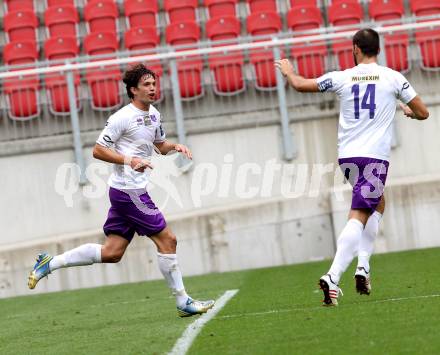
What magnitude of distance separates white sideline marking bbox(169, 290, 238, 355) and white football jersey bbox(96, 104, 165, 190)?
115 centimetres

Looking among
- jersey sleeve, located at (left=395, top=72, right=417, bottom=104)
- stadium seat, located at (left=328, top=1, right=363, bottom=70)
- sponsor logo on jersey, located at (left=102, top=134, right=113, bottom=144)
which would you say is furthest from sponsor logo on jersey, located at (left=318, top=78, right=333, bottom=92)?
stadium seat, located at (left=328, top=1, right=363, bottom=70)

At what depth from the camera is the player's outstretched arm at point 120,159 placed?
8.28m

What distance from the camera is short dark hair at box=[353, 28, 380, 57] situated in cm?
823

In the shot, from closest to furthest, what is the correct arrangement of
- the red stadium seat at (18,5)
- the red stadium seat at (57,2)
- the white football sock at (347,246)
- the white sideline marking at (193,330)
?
the white sideline marking at (193,330) → the white football sock at (347,246) → the red stadium seat at (57,2) → the red stadium seat at (18,5)

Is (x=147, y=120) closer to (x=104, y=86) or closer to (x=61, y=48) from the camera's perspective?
(x=104, y=86)

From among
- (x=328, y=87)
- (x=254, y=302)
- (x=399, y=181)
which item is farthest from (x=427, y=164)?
(x=328, y=87)

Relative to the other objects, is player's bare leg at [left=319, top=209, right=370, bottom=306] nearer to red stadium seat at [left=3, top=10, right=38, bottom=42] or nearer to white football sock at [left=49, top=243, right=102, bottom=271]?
white football sock at [left=49, top=243, right=102, bottom=271]

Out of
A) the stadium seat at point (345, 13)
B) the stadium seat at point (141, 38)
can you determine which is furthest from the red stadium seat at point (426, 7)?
the stadium seat at point (141, 38)

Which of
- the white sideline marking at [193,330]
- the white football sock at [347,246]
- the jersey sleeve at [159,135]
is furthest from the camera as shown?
the jersey sleeve at [159,135]

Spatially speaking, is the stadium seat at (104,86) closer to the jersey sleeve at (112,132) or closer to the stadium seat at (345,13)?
the stadium seat at (345,13)

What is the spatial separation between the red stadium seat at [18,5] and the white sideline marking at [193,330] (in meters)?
9.57

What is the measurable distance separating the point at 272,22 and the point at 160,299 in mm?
7463

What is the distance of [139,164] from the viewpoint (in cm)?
827

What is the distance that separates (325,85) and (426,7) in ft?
31.3
